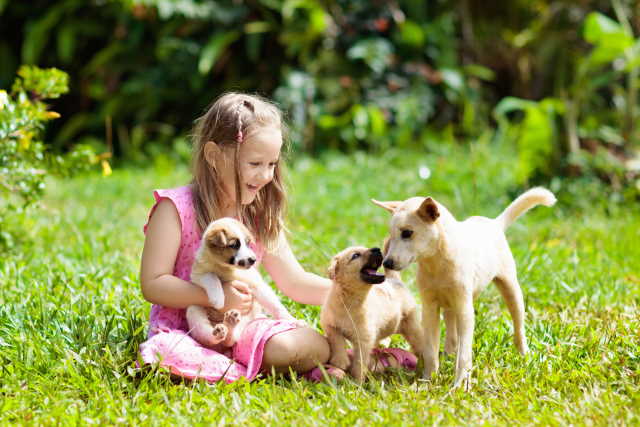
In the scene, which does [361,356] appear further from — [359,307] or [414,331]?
[414,331]

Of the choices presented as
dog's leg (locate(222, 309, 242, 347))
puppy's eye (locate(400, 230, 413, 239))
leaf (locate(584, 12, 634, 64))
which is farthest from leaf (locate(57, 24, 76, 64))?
puppy's eye (locate(400, 230, 413, 239))

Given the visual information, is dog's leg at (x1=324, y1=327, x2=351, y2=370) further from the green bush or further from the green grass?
the green bush

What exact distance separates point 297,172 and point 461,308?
18.5 feet

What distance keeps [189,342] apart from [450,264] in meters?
1.15

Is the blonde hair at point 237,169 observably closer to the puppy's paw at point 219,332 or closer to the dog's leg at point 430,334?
the puppy's paw at point 219,332

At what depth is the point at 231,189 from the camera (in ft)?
11.4

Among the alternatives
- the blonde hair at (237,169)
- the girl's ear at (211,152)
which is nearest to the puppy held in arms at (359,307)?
the blonde hair at (237,169)

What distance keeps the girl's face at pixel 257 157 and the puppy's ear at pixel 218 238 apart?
1.38ft

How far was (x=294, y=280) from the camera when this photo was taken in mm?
3795

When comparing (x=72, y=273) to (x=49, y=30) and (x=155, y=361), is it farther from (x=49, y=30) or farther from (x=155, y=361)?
(x=49, y=30)

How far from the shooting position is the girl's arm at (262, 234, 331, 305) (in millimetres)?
3770

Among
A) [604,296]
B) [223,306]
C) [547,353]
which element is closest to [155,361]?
[223,306]

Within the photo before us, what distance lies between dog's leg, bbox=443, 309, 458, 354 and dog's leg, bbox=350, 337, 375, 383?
1.48ft

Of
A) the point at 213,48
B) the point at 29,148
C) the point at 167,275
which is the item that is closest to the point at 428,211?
the point at 167,275
